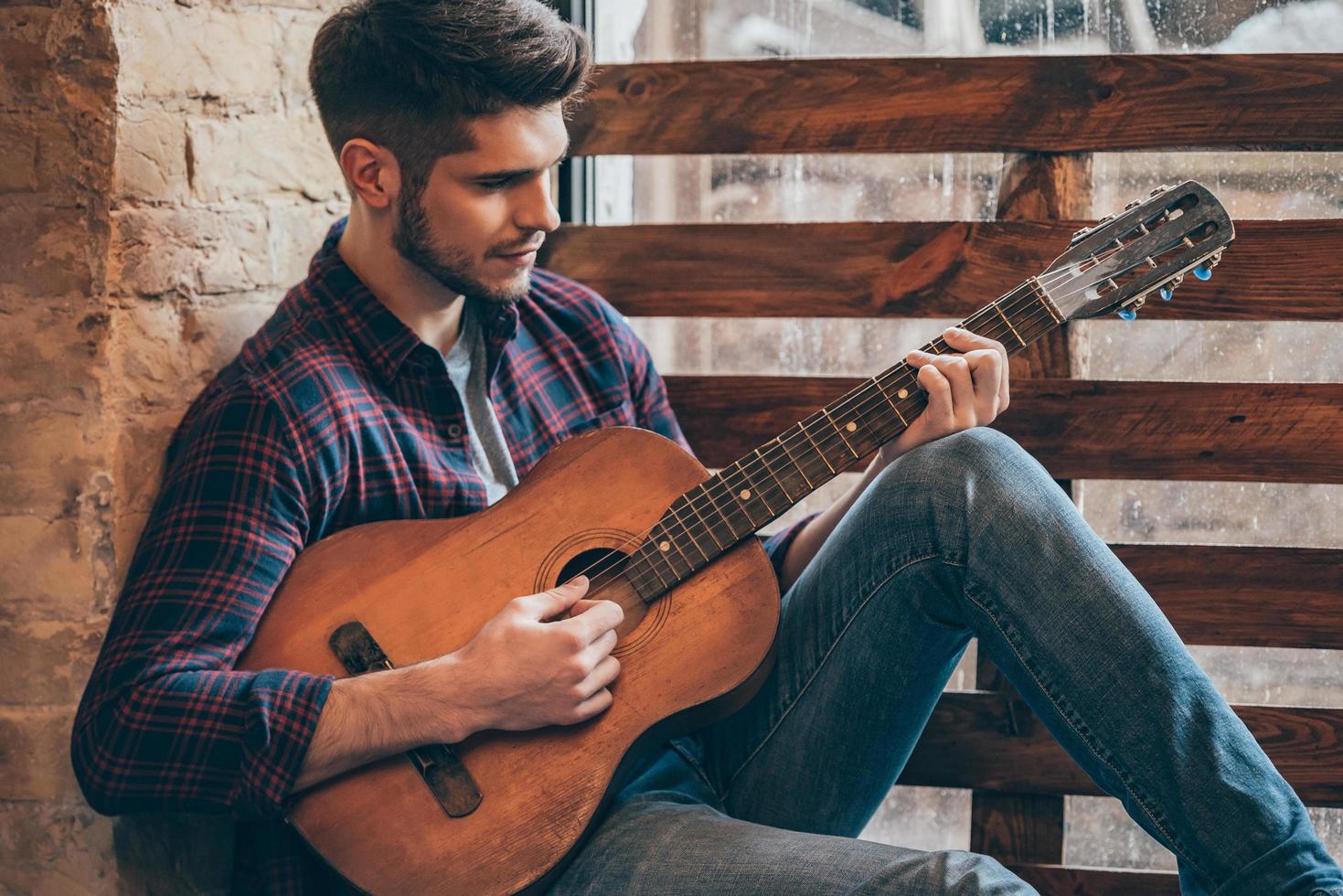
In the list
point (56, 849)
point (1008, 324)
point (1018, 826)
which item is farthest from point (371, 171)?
point (1018, 826)

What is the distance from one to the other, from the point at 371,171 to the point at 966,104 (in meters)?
0.91

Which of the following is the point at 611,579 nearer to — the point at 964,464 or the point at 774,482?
the point at 774,482

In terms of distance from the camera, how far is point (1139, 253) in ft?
4.74

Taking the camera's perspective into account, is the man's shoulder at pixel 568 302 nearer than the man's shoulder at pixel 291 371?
No

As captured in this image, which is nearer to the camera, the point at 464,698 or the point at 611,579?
the point at 464,698

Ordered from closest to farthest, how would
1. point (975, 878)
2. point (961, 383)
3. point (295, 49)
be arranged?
point (975, 878) → point (961, 383) → point (295, 49)

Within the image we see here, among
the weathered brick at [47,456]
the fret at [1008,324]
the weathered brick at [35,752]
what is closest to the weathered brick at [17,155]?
the weathered brick at [47,456]

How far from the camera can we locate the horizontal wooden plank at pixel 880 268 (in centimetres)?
179

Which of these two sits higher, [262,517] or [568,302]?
[568,302]

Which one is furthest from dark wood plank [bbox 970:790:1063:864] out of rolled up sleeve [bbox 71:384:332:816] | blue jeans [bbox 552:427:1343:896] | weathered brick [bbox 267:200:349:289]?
weathered brick [bbox 267:200:349:289]

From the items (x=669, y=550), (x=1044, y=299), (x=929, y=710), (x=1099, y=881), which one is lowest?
(x=1099, y=881)

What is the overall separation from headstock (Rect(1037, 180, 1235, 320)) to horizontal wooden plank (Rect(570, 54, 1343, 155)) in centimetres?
41

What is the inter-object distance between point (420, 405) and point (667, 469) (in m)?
0.36

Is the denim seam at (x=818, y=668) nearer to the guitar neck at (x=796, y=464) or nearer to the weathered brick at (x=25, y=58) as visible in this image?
the guitar neck at (x=796, y=464)
